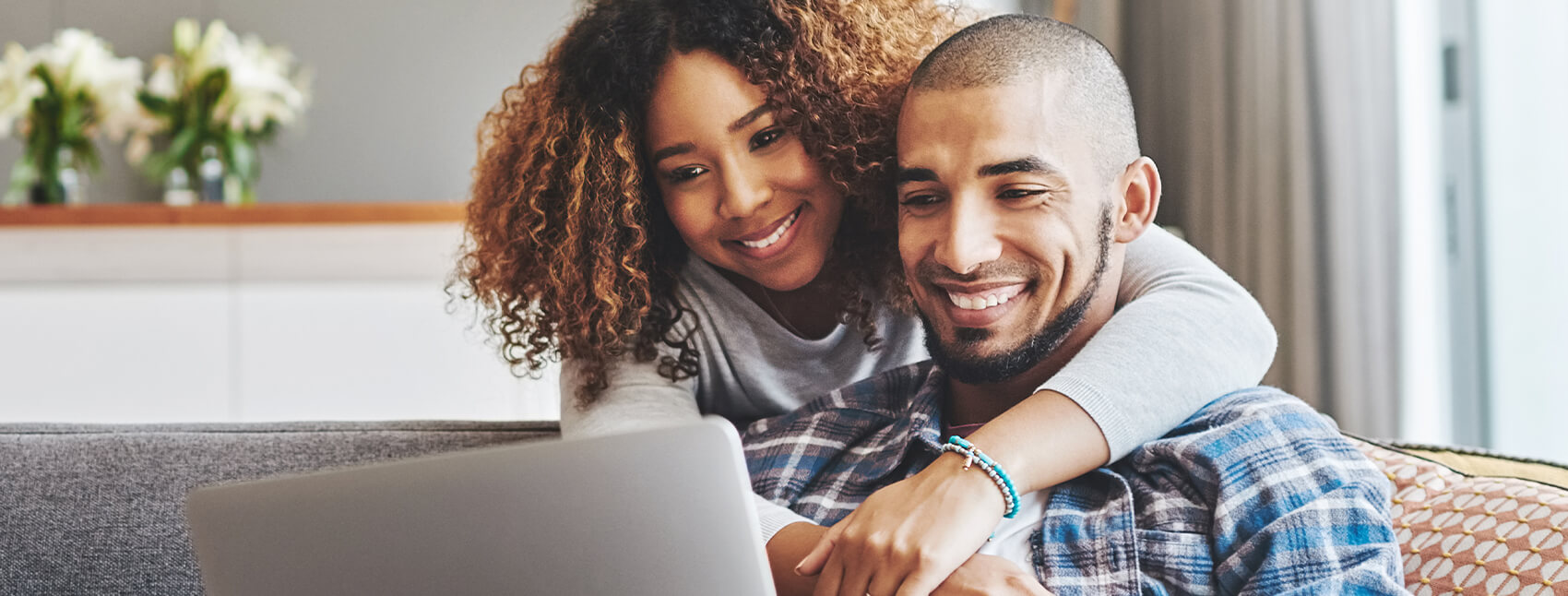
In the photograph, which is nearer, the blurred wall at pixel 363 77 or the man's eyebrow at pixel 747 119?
the man's eyebrow at pixel 747 119

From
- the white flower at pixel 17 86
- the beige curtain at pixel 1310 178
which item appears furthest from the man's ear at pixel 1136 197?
the white flower at pixel 17 86

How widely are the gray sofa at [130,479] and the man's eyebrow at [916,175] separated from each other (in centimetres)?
55

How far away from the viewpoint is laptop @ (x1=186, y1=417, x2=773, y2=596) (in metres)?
0.64

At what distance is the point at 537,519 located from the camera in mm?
646

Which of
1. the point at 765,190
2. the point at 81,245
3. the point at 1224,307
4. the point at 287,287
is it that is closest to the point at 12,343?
the point at 81,245

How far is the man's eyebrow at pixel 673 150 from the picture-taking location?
1106mm

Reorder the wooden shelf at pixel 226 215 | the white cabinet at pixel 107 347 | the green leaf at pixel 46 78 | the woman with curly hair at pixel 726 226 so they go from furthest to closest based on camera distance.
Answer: the green leaf at pixel 46 78, the white cabinet at pixel 107 347, the wooden shelf at pixel 226 215, the woman with curly hair at pixel 726 226

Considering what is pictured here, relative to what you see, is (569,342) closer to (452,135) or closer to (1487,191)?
(1487,191)

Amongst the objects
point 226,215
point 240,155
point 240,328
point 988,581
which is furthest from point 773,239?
point 240,155

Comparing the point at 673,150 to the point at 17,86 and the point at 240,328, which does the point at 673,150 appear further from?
the point at 17,86

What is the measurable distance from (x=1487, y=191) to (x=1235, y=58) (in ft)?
2.54

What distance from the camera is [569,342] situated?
120cm

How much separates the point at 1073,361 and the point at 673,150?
0.43 metres

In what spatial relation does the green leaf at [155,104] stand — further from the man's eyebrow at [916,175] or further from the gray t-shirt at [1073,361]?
the man's eyebrow at [916,175]
